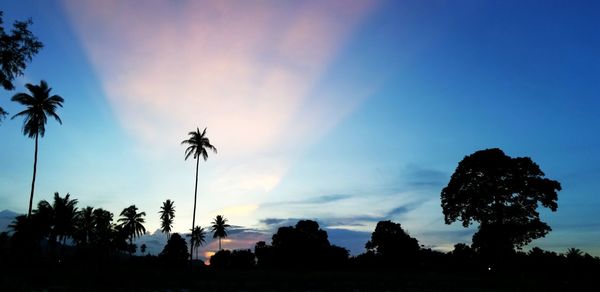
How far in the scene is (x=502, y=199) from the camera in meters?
41.8

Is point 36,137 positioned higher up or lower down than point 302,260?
higher up

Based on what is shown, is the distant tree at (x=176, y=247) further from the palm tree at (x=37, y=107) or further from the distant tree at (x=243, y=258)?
the palm tree at (x=37, y=107)

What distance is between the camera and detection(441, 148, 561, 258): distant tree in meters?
40.7

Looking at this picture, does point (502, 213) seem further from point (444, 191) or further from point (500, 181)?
point (444, 191)

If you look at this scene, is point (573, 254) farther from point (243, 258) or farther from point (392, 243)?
point (243, 258)

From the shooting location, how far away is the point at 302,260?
84.8 meters

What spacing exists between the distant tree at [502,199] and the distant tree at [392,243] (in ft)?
132

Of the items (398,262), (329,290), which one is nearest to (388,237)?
(398,262)

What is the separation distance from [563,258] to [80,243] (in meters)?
94.0

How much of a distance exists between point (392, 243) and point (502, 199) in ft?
150

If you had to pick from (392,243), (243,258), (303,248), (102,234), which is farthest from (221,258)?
(392,243)

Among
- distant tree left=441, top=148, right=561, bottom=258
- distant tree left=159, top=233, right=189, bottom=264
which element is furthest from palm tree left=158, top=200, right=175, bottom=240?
distant tree left=441, top=148, right=561, bottom=258

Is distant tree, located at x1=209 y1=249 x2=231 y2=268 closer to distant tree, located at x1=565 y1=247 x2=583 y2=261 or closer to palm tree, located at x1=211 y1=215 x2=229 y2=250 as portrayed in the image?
palm tree, located at x1=211 y1=215 x2=229 y2=250

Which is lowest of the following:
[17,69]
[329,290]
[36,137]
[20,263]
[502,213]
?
[329,290]
